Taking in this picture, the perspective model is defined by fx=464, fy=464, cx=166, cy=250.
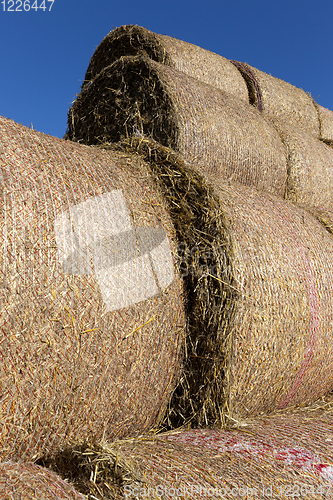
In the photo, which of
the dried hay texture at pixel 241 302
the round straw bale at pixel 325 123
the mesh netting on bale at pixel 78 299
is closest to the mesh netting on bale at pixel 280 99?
the round straw bale at pixel 325 123

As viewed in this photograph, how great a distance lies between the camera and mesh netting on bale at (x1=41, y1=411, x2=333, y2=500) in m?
1.32

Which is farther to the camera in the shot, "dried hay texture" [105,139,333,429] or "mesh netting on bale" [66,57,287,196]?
"mesh netting on bale" [66,57,287,196]

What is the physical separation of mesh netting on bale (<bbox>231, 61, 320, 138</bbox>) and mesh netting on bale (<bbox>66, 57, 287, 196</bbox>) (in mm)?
643

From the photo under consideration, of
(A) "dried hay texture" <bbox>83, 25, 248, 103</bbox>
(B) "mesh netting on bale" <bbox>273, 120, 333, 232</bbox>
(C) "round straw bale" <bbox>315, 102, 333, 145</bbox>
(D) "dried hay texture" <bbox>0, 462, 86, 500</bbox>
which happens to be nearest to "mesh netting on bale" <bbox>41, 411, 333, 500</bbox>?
(D) "dried hay texture" <bbox>0, 462, 86, 500</bbox>

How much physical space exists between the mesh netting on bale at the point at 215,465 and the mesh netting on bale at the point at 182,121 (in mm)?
1455

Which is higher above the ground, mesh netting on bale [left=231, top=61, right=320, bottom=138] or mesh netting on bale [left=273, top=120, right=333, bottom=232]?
mesh netting on bale [left=231, top=61, right=320, bottom=138]

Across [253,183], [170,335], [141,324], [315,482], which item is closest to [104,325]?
[141,324]

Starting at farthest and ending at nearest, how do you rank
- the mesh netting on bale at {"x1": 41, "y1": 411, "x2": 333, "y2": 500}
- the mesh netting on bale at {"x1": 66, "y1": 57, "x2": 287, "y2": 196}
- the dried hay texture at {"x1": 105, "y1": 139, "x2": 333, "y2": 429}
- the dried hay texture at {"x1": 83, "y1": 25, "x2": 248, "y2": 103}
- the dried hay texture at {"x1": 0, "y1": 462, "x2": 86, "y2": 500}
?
the dried hay texture at {"x1": 83, "y1": 25, "x2": 248, "y2": 103}
the mesh netting on bale at {"x1": 66, "y1": 57, "x2": 287, "y2": 196}
the dried hay texture at {"x1": 105, "y1": 139, "x2": 333, "y2": 429}
the mesh netting on bale at {"x1": 41, "y1": 411, "x2": 333, "y2": 500}
the dried hay texture at {"x1": 0, "y1": 462, "x2": 86, "y2": 500}

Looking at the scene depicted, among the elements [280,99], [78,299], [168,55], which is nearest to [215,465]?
[78,299]

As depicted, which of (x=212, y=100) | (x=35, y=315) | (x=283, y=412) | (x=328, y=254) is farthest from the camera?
(x=212, y=100)

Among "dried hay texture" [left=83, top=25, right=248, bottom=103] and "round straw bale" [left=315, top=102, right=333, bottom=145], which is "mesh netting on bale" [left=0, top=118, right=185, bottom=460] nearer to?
"dried hay texture" [left=83, top=25, right=248, bottom=103]

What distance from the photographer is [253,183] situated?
9.74 feet

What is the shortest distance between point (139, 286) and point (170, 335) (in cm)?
26

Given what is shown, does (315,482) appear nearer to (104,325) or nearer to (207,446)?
(207,446)
